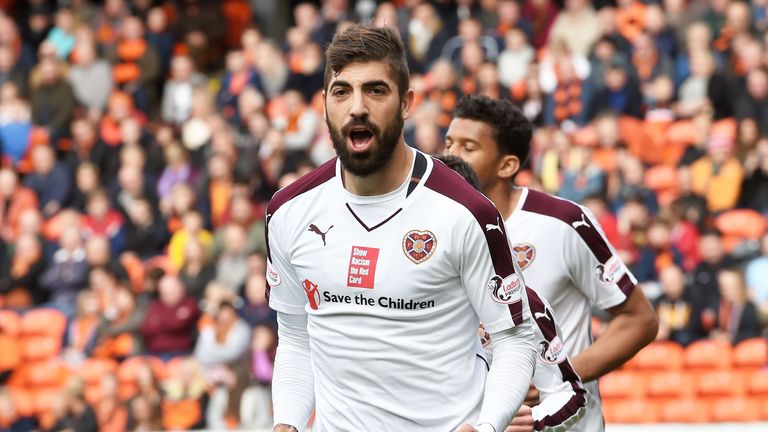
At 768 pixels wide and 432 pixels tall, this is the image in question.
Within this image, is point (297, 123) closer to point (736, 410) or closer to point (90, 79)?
point (90, 79)

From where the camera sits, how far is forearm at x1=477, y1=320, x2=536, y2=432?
4.49m

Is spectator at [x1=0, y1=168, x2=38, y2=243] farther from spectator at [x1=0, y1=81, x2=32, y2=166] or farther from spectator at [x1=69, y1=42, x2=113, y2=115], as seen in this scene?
spectator at [x1=69, y1=42, x2=113, y2=115]

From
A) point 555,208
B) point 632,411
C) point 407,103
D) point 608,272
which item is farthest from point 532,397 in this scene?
point 632,411

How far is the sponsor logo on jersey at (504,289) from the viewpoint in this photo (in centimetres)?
452

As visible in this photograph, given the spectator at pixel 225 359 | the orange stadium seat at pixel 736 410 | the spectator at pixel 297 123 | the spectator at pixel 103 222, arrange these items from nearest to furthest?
the orange stadium seat at pixel 736 410 < the spectator at pixel 225 359 < the spectator at pixel 297 123 < the spectator at pixel 103 222

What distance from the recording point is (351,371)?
4.63 meters

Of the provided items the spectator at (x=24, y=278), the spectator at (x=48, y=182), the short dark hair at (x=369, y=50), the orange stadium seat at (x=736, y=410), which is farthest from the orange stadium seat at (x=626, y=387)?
the short dark hair at (x=369, y=50)

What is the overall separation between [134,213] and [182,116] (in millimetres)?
1948

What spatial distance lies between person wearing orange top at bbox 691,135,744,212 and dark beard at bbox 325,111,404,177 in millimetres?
9671

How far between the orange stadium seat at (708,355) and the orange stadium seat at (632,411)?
51cm

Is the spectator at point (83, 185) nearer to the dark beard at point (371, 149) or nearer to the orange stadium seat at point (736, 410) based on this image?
the orange stadium seat at point (736, 410)

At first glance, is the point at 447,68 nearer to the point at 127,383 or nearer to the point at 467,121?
the point at 127,383

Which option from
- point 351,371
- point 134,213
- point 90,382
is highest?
point 351,371

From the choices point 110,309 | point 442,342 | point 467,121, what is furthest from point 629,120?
point 442,342
